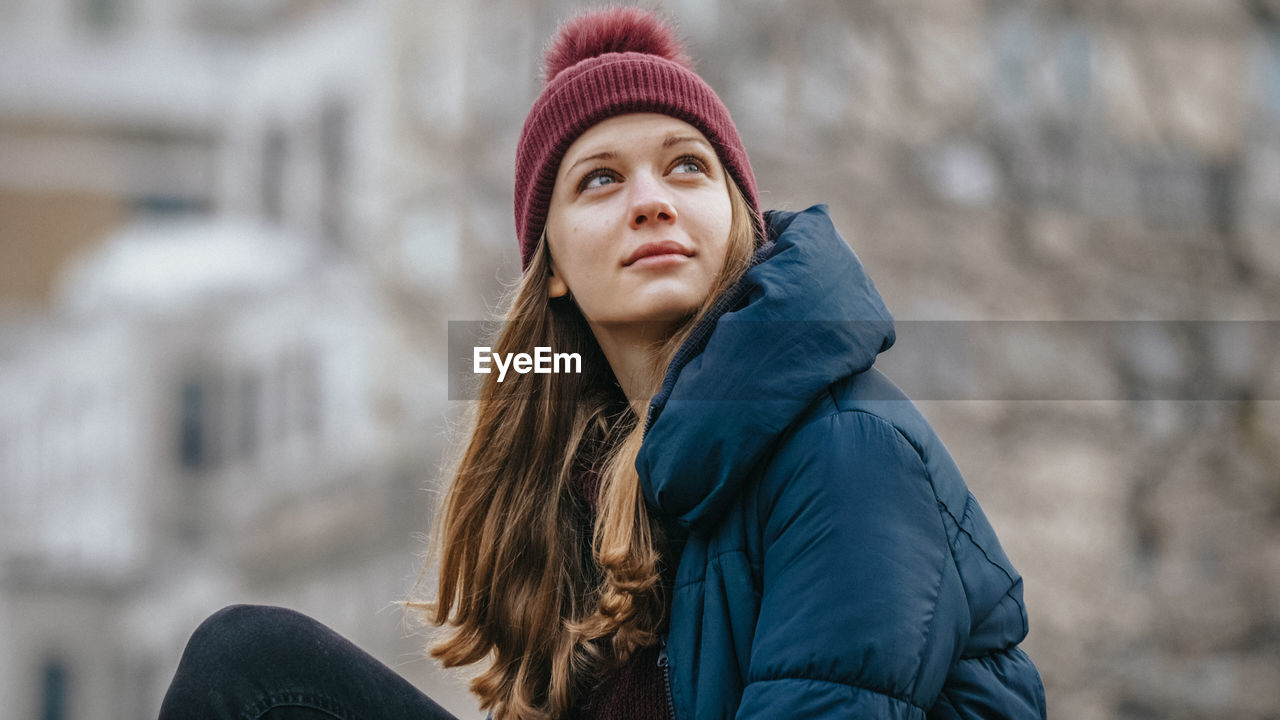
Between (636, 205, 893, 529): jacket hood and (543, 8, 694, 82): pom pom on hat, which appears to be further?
(543, 8, 694, 82): pom pom on hat

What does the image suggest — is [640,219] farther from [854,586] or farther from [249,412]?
[249,412]

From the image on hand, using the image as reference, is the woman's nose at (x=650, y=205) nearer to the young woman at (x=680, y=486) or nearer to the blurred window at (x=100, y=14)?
the young woman at (x=680, y=486)

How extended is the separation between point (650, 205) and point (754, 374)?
1.23 feet

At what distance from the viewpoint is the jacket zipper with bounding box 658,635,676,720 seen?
5.35 ft

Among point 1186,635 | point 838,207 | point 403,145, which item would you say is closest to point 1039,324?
point 838,207

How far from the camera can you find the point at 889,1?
7492 millimetres

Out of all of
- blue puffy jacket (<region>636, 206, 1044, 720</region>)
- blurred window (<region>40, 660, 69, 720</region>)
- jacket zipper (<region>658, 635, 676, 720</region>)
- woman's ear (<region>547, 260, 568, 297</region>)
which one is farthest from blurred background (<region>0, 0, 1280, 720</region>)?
blurred window (<region>40, 660, 69, 720</region>)

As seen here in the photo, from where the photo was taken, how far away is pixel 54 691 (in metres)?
19.4

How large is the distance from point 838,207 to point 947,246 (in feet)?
2.00

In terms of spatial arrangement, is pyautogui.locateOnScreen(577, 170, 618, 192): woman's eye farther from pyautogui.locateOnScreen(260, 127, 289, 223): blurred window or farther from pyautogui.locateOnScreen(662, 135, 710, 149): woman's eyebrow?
pyautogui.locateOnScreen(260, 127, 289, 223): blurred window

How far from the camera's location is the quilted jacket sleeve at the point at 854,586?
4.66 ft

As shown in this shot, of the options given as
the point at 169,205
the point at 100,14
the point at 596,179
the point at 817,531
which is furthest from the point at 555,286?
the point at 100,14

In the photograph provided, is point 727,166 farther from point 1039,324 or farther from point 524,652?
point 1039,324

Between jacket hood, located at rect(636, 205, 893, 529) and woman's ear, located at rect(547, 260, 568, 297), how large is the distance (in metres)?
0.43
